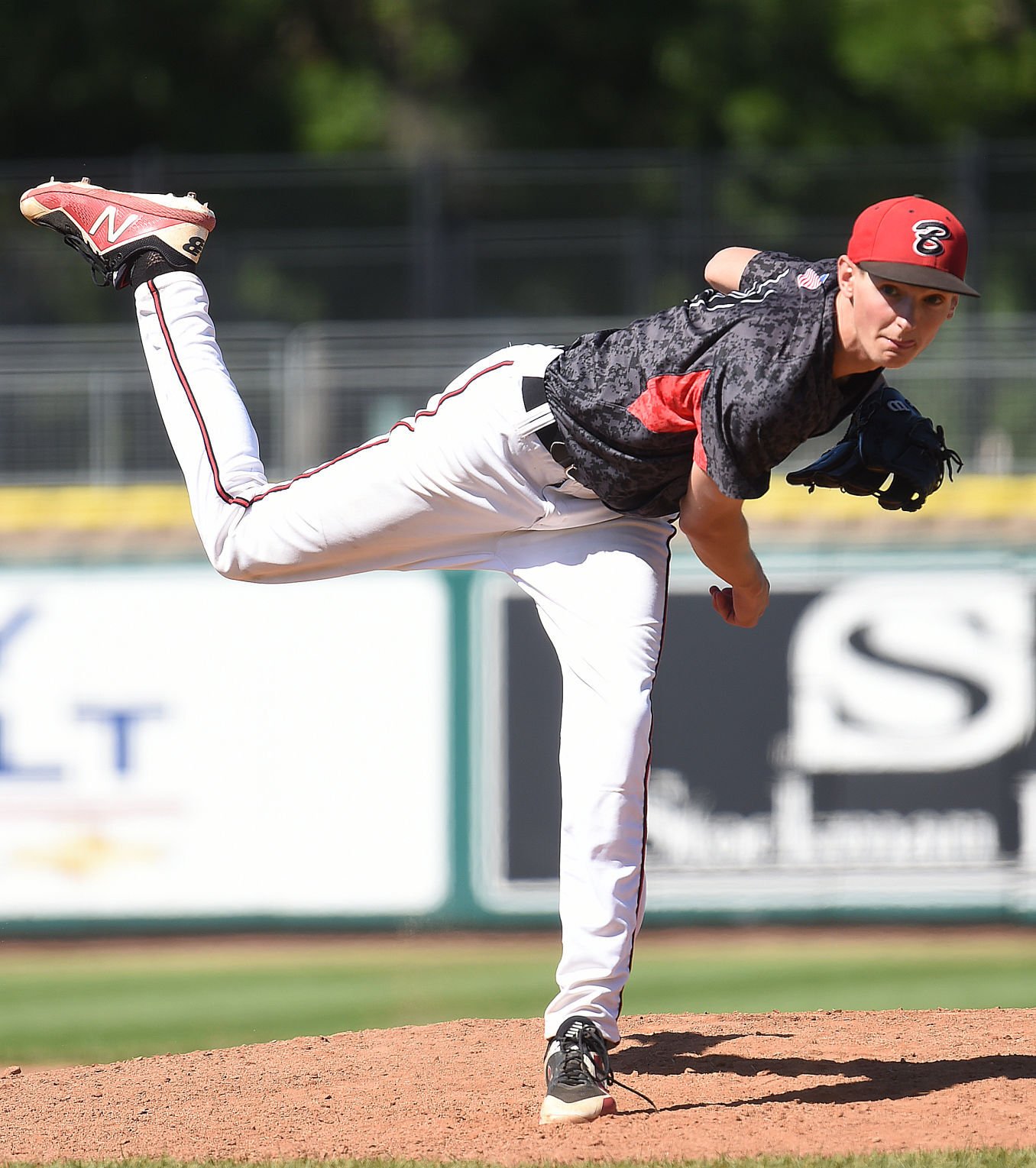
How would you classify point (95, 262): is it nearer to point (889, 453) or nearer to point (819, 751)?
point (889, 453)

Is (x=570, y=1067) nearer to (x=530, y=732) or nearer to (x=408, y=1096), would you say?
(x=408, y=1096)

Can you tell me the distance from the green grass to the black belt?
2958 mm

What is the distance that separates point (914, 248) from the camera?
10.9 ft

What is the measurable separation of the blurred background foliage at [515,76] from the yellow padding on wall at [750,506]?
10299 mm

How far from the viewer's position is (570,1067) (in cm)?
376

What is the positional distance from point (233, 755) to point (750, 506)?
110 inches

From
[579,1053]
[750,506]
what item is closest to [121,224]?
[579,1053]

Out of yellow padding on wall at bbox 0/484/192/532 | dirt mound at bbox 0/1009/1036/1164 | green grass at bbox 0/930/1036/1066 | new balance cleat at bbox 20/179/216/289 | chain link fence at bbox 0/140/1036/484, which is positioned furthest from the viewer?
chain link fence at bbox 0/140/1036/484

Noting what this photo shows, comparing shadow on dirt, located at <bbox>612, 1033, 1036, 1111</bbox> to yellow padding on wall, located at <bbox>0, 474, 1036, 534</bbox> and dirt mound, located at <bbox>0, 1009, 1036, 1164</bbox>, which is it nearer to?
dirt mound, located at <bbox>0, 1009, 1036, 1164</bbox>

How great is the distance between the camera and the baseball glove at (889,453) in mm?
3787

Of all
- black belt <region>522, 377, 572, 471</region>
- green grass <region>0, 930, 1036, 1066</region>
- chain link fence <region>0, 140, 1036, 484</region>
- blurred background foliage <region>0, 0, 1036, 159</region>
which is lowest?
green grass <region>0, 930, 1036, 1066</region>

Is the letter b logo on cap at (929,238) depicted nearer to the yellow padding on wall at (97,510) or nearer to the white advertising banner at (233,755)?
the white advertising banner at (233,755)

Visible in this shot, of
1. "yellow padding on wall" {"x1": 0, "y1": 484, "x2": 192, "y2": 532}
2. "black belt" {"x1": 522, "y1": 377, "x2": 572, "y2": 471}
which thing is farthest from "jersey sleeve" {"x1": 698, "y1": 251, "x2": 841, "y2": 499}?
"yellow padding on wall" {"x1": 0, "y1": 484, "x2": 192, "y2": 532}

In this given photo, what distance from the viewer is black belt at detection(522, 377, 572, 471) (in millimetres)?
3775
